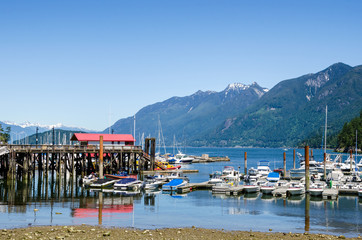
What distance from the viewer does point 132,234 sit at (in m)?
36.1

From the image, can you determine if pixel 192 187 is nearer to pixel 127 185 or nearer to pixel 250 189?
pixel 250 189

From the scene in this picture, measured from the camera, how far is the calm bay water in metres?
42.7

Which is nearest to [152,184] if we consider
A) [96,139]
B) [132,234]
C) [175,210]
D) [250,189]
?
[250,189]

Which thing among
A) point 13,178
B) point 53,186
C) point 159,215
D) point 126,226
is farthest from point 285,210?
point 13,178

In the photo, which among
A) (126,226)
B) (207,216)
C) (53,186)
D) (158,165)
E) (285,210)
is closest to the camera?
(126,226)

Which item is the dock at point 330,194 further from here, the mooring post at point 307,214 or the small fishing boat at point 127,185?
the small fishing boat at point 127,185

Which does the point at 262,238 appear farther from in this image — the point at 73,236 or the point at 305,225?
the point at 73,236

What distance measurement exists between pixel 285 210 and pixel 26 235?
31253 millimetres

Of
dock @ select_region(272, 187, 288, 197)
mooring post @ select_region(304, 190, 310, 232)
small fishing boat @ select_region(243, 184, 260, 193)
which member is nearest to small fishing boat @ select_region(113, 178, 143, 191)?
small fishing boat @ select_region(243, 184, 260, 193)

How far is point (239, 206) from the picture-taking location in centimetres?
5612

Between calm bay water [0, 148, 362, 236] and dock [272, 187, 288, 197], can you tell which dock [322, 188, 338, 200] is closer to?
calm bay water [0, 148, 362, 236]

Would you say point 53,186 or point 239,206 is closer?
point 239,206

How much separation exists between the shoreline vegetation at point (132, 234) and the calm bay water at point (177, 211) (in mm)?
3095

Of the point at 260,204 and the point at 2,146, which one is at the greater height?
the point at 2,146
